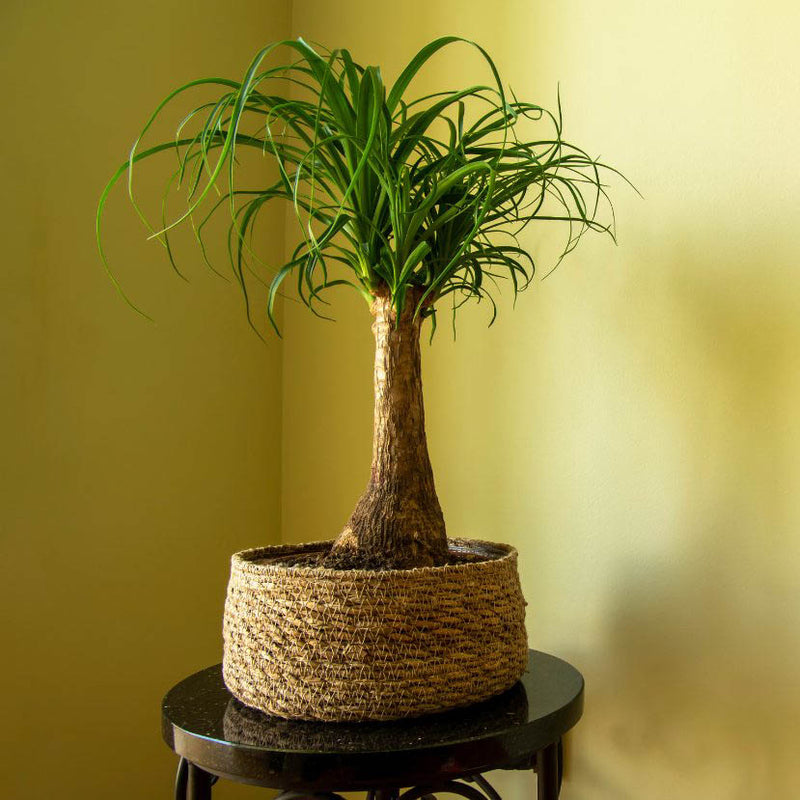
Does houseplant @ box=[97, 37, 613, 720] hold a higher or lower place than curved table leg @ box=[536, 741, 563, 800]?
higher

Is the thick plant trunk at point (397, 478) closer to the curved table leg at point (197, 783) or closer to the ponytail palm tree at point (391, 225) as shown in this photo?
the ponytail palm tree at point (391, 225)

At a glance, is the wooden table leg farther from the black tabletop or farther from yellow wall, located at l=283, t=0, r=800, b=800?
yellow wall, located at l=283, t=0, r=800, b=800

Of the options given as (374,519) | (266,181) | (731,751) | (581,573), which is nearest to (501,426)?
(581,573)

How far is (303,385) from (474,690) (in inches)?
32.6

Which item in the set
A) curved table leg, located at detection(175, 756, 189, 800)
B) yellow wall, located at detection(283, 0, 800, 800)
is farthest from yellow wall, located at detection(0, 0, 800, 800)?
curved table leg, located at detection(175, 756, 189, 800)

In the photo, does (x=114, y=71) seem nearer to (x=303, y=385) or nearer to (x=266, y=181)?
(x=266, y=181)

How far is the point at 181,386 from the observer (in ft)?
4.69

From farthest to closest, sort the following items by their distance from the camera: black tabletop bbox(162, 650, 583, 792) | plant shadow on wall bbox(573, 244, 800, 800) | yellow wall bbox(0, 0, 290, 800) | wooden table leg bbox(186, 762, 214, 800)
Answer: yellow wall bbox(0, 0, 290, 800) → plant shadow on wall bbox(573, 244, 800, 800) → wooden table leg bbox(186, 762, 214, 800) → black tabletop bbox(162, 650, 583, 792)

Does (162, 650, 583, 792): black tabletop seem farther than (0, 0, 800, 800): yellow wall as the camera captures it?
No

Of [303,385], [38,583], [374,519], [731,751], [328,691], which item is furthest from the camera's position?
[303,385]

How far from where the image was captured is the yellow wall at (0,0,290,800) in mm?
1237

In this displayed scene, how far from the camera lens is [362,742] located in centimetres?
73

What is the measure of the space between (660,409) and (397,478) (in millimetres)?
379

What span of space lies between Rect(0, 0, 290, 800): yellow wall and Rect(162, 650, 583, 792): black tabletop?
51 centimetres
